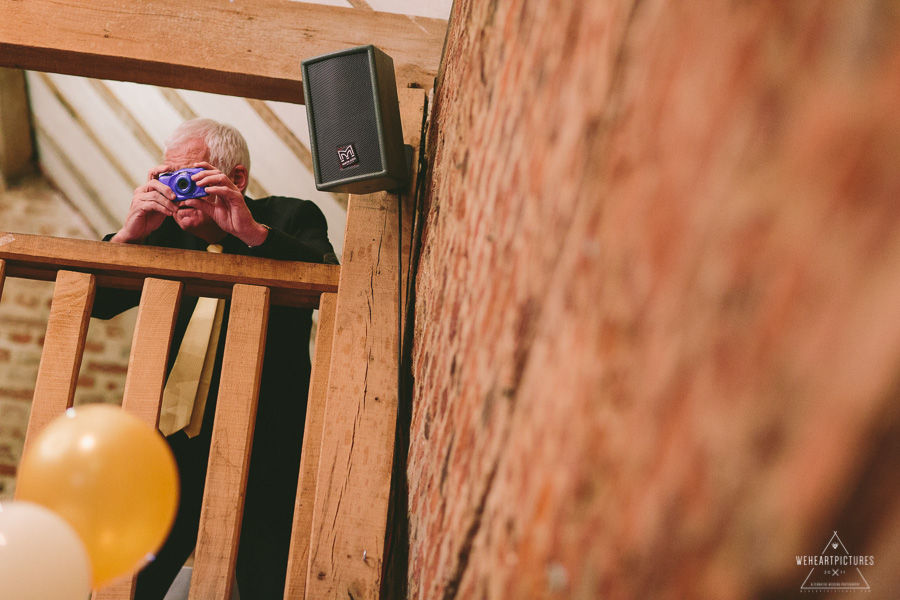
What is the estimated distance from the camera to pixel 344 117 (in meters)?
1.45

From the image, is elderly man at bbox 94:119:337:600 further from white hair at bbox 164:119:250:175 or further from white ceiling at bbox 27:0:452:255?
white ceiling at bbox 27:0:452:255

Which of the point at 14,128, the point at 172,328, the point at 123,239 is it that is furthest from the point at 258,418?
the point at 14,128

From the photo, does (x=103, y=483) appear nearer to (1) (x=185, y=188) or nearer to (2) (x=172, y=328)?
(2) (x=172, y=328)

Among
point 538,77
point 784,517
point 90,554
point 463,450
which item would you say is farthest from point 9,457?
point 784,517

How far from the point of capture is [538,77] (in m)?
0.63

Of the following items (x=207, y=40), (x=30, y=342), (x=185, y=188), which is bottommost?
(x=30, y=342)

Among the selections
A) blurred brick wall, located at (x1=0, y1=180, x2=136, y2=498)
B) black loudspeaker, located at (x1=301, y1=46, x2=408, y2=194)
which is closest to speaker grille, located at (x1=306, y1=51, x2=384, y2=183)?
black loudspeaker, located at (x1=301, y1=46, x2=408, y2=194)

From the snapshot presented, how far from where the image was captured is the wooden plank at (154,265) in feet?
5.20

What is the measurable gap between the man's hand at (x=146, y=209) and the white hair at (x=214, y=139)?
1.66 feet

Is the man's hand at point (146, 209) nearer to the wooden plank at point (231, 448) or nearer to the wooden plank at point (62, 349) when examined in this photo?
the wooden plank at point (62, 349)

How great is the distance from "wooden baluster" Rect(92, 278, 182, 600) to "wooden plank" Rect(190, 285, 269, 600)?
146 mm

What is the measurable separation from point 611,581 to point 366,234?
132 centimetres

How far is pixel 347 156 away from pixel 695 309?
1.25 m

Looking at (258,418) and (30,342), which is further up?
(258,418)
